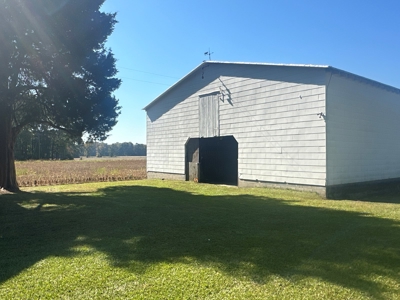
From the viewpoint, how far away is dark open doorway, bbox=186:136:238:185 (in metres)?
16.9

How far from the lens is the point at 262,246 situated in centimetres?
495

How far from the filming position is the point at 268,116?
12648mm

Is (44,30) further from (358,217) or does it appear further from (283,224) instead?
(358,217)

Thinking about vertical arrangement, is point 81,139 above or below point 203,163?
above

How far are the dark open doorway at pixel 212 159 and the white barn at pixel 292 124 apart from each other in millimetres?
56

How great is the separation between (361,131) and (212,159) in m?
7.94

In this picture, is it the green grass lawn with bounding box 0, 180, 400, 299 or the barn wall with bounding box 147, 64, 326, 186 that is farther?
the barn wall with bounding box 147, 64, 326, 186

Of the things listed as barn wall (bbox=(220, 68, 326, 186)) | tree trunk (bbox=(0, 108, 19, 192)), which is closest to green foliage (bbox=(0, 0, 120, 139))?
tree trunk (bbox=(0, 108, 19, 192))

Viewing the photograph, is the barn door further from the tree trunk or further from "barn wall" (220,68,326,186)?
the tree trunk

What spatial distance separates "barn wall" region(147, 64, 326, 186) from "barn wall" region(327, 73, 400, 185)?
54 centimetres

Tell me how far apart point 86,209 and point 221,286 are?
6.17 m

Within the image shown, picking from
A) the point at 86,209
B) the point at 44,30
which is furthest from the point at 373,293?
the point at 44,30

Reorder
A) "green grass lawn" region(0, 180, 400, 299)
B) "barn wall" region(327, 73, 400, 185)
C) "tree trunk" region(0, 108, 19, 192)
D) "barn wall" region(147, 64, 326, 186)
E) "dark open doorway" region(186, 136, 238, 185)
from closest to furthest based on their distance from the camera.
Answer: "green grass lawn" region(0, 180, 400, 299), "barn wall" region(327, 73, 400, 185), "barn wall" region(147, 64, 326, 186), "tree trunk" region(0, 108, 19, 192), "dark open doorway" region(186, 136, 238, 185)

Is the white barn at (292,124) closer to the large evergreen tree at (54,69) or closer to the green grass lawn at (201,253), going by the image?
the green grass lawn at (201,253)
